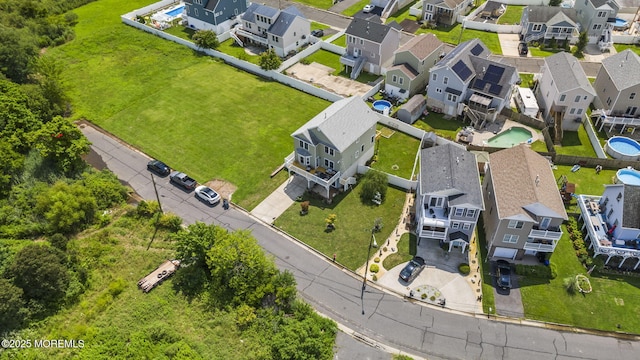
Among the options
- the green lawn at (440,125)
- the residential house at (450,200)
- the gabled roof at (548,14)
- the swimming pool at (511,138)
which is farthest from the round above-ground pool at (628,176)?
the gabled roof at (548,14)

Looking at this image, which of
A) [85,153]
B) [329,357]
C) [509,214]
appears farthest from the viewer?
[85,153]

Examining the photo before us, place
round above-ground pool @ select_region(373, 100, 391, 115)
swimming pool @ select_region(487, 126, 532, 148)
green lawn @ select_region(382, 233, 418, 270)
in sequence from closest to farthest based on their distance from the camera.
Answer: green lawn @ select_region(382, 233, 418, 270), swimming pool @ select_region(487, 126, 532, 148), round above-ground pool @ select_region(373, 100, 391, 115)

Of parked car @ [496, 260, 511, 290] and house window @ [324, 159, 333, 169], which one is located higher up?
house window @ [324, 159, 333, 169]

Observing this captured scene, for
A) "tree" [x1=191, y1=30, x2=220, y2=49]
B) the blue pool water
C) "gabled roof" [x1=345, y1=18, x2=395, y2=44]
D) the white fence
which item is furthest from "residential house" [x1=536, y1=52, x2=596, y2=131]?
the blue pool water

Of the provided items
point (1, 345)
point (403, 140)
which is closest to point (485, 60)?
point (403, 140)

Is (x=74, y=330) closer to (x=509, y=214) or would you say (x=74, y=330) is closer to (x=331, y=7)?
(x=509, y=214)

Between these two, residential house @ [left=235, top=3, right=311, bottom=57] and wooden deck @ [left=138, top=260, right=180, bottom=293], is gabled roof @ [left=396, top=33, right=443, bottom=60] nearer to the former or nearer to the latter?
residential house @ [left=235, top=3, right=311, bottom=57]
